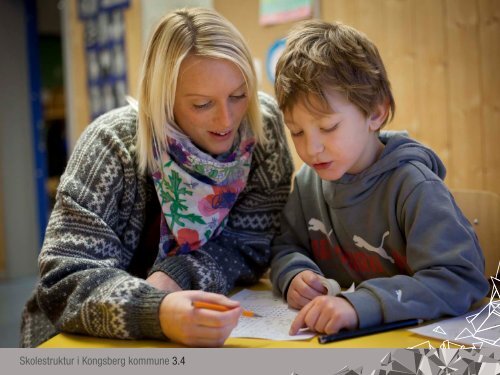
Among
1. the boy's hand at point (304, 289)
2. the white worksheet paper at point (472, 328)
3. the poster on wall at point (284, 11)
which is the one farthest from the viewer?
the poster on wall at point (284, 11)

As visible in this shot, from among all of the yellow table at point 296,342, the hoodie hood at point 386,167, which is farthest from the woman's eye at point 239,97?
the yellow table at point 296,342

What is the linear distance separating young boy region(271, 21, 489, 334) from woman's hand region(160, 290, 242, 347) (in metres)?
0.10

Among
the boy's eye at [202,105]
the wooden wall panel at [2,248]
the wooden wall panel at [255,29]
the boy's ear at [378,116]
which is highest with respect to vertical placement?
the wooden wall panel at [255,29]

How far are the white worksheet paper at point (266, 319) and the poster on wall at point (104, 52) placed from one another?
2.50 m

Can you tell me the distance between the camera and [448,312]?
0.78 m

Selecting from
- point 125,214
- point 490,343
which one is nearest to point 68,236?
point 125,214

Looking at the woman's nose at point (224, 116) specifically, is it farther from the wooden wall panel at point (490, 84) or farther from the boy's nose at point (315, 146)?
the wooden wall panel at point (490, 84)

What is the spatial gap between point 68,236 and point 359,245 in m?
0.46

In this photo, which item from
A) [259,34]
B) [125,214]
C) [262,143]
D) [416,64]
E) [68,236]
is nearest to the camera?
[68,236]

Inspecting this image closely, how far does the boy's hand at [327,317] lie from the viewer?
2.46ft

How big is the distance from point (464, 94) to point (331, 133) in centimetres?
118

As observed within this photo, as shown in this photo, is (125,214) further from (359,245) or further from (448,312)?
(448,312)

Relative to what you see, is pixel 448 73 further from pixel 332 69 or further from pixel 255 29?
pixel 332 69

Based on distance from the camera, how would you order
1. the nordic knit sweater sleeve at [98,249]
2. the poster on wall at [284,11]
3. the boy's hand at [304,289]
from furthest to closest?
the poster on wall at [284,11], the boy's hand at [304,289], the nordic knit sweater sleeve at [98,249]
